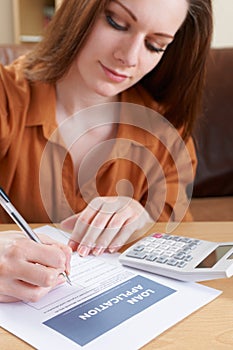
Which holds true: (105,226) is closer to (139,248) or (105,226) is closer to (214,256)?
(139,248)

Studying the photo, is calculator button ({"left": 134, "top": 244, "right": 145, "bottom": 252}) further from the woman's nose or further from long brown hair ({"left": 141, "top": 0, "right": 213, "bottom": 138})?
long brown hair ({"left": 141, "top": 0, "right": 213, "bottom": 138})

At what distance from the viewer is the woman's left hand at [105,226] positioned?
820 millimetres

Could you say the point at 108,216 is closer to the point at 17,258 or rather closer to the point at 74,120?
the point at 17,258

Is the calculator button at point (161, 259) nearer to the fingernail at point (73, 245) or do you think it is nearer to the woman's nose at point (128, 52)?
the fingernail at point (73, 245)

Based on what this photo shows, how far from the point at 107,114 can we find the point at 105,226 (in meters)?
0.43

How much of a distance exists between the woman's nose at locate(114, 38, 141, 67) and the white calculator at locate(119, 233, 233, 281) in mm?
348

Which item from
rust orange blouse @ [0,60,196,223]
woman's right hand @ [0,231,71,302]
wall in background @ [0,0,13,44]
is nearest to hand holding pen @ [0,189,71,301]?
woman's right hand @ [0,231,71,302]

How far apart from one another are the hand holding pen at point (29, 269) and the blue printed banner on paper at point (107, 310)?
0.16 feet

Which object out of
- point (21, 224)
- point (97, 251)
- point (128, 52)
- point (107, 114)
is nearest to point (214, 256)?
point (97, 251)

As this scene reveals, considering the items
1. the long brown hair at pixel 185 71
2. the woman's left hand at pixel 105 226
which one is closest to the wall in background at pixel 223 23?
the long brown hair at pixel 185 71

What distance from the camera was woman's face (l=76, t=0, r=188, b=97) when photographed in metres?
0.95

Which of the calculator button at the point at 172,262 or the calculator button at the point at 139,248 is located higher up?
the calculator button at the point at 172,262

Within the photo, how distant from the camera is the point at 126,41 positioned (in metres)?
0.97

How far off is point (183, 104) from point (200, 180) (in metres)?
0.53
